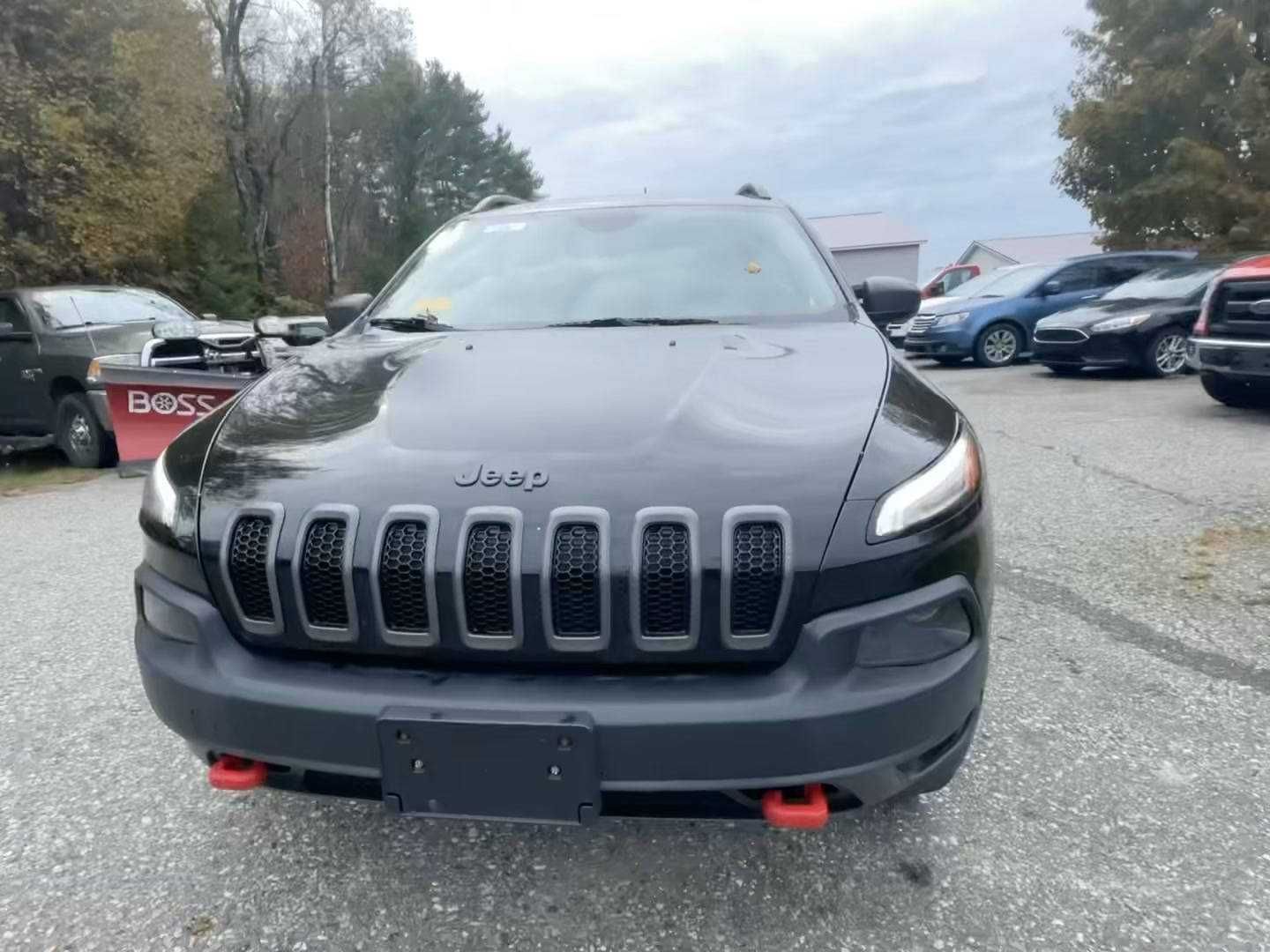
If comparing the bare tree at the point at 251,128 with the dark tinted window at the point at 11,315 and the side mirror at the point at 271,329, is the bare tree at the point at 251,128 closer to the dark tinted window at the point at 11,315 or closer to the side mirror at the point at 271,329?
the dark tinted window at the point at 11,315

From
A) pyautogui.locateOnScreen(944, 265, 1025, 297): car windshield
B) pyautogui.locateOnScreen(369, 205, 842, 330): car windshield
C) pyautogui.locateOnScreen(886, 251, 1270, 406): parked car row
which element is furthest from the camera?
pyautogui.locateOnScreen(944, 265, 1025, 297): car windshield

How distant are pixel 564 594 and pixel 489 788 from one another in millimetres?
378

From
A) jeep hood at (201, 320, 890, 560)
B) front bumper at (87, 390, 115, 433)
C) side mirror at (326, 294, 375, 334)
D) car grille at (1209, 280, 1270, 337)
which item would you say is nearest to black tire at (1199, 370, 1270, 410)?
car grille at (1209, 280, 1270, 337)

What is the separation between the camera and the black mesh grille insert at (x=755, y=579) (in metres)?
1.66

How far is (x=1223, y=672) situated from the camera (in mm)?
3061

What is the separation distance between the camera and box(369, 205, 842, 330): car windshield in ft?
9.57

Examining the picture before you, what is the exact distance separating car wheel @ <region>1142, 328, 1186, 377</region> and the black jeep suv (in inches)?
384

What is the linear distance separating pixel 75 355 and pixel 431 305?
610 cm

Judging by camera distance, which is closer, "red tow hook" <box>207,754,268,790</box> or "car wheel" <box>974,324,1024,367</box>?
"red tow hook" <box>207,754,268,790</box>

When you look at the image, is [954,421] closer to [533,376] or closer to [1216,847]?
[533,376]

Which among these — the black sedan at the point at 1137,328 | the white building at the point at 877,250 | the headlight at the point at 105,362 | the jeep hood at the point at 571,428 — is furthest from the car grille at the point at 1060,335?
the white building at the point at 877,250

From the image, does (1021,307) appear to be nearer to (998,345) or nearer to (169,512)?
(998,345)

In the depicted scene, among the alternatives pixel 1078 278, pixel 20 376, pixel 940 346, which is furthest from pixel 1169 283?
pixel 20 376

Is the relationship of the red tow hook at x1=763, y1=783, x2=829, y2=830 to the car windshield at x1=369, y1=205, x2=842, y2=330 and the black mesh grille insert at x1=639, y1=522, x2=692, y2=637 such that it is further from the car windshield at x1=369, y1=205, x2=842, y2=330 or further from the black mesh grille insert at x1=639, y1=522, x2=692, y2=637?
the car windshield at x1=369, y1=205, x2=842, y2=330
